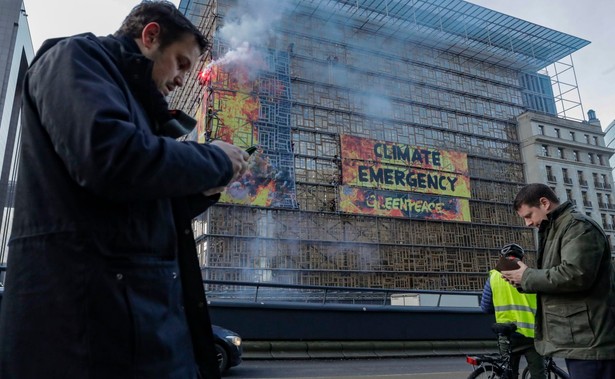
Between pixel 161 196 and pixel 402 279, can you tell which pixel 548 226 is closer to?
pixel 161 196

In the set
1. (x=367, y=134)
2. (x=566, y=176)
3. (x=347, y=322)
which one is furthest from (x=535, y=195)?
(x=566, y=176)

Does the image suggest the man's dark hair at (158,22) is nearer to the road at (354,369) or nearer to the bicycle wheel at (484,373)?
the bicycle wheel at (484,373)

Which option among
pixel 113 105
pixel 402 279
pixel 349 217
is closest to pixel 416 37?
pixel 349 217

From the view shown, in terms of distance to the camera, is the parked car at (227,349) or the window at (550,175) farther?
the window at (550,175)

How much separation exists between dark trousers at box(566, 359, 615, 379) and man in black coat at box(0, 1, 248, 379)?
221cm

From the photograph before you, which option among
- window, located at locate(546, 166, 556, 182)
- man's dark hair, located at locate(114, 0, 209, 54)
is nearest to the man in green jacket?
man's dark hair, located at locate(114, 0, 209, 54)

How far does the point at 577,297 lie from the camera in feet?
8.05

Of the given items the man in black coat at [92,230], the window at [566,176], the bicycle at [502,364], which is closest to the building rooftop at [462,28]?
the window at [566,176]

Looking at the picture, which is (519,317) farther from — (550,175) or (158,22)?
(550,175)

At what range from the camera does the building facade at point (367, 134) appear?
102 feet

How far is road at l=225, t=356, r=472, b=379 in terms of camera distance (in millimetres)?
6719

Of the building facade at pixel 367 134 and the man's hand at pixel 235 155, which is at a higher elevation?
the building facade at pixel 367 134

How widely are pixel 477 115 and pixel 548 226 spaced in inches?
1762

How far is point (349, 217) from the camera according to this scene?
3416 centimetres
